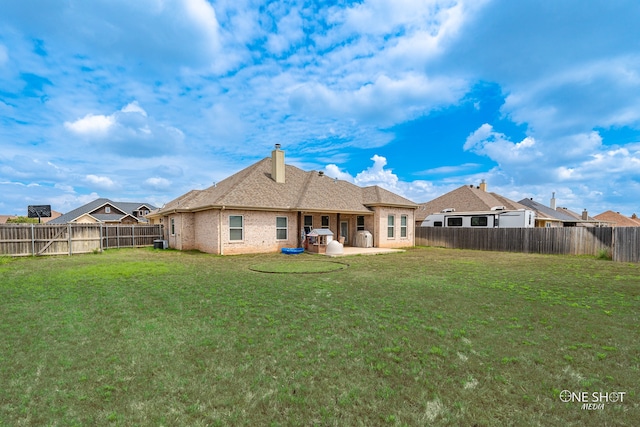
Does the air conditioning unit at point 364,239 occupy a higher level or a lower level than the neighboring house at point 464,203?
lower

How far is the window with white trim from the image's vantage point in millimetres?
21770

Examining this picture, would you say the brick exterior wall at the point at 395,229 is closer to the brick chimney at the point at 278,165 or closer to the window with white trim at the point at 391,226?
the window with white trim at the point at 391,226

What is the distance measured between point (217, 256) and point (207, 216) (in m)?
2.96

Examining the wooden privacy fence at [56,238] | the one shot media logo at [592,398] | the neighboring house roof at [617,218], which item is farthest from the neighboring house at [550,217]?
the wooden privacy fence at [56,238]

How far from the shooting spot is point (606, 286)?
867cm

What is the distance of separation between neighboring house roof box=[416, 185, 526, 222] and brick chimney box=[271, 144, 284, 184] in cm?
1416

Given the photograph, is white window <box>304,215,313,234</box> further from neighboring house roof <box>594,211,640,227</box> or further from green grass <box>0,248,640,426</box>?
neighboring house roof <box>594,211,640,227</box>

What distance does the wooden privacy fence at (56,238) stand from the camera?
1535 centimetres

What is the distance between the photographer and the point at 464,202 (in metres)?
29.2

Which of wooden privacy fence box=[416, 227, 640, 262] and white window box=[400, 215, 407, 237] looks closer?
wooden privacy fence box=[416, 227, 640, 262]

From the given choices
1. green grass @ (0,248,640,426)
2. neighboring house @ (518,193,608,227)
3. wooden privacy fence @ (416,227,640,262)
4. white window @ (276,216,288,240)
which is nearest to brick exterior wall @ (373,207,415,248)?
wooden privacy fence @ (416,227,640,262)

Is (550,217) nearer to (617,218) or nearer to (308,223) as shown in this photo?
(308,223)

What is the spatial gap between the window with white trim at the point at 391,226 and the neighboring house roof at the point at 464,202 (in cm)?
699

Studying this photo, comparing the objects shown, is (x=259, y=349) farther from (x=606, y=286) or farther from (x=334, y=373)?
(x=606, y=286)
